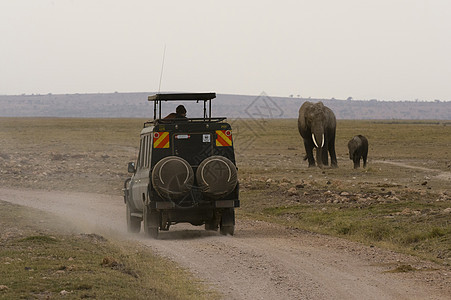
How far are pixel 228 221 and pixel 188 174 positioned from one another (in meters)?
1.53

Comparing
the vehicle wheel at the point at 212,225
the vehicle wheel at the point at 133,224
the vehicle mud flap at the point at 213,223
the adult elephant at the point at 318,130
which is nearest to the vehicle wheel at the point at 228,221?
the vehicle mud flap at the point at 213,223

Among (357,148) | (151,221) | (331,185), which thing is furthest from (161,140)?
(357,148)

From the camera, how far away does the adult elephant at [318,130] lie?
38250mm

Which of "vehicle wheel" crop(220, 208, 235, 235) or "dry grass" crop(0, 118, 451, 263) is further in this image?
"dry grass" crop(0, 118, 451, 263)

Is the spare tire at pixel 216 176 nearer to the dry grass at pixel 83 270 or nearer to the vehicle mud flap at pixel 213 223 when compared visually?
the vehicle mud flap at pixel 213 223

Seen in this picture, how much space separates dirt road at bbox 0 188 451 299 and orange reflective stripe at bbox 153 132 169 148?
191cm

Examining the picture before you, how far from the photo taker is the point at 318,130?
38188 millimetres

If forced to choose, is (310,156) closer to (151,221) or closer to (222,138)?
(222,138)

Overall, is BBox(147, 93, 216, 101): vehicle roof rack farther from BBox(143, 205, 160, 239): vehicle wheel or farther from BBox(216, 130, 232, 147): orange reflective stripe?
BBox(143, 205, 160, 239): vehicle wheel

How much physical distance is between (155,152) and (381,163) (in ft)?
94.6

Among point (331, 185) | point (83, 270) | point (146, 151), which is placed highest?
point (146, 151)

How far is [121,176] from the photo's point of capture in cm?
3744

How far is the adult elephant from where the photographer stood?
38250mm

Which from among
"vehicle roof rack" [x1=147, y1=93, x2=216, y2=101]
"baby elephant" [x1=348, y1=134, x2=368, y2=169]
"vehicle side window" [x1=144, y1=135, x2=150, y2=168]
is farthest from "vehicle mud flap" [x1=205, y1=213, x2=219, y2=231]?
"baby elephant" [x1=348, y1=134, x2=368, y2=169]
